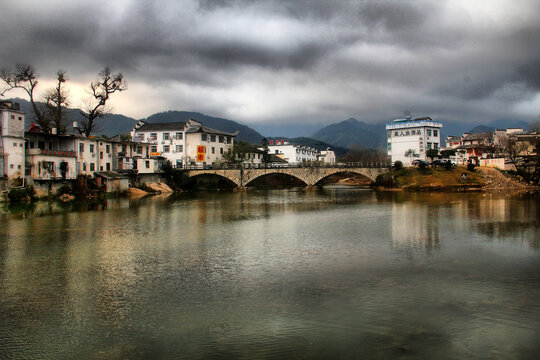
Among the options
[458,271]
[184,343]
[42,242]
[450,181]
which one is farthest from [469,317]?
[450,181]

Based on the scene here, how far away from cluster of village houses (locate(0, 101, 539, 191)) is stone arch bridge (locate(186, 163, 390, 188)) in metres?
6.95

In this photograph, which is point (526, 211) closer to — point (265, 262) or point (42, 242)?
point (265, 262)

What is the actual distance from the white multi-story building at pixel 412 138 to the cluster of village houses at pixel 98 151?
35.0 metres

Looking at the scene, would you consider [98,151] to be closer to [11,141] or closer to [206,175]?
[11,141]

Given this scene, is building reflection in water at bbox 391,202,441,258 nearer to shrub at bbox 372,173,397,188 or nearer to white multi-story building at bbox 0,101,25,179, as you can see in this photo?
shrub at bbox 372,173,397,188

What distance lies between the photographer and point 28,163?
2128 inches

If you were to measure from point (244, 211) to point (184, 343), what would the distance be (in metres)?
31.9

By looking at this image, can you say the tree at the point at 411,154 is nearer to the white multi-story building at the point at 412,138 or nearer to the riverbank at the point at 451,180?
the white multi-story building at the point at 412,138

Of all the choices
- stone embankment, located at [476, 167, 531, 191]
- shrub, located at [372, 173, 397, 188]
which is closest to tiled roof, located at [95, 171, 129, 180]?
shrub, located at [372, 173, 397, 188]

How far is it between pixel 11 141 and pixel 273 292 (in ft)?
160

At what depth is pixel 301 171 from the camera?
81688mm

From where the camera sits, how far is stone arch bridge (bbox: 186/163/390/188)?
79250mm

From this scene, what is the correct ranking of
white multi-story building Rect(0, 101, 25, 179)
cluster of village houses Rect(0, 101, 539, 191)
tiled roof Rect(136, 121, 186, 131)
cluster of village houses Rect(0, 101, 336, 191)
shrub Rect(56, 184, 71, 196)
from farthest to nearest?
tiled roof Rect(136, 121, 186, 131), shrub Rect(56, 184, 71, 196), cluster of village houses Rect(0, 101, 539, 191), cluster of village houses Rect(0, 101, 336, 191), white multi-story building Rect(0, 101, 25, 179)

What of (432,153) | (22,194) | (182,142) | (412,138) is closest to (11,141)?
(22,194)
